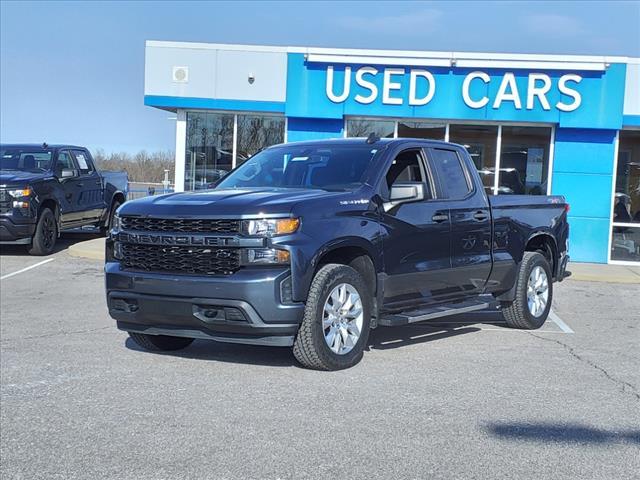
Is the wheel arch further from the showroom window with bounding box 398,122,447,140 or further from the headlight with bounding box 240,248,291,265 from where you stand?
the showroom window with bounding box 398,122,447,140

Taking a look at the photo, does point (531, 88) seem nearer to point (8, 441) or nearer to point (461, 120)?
point (461, 120)

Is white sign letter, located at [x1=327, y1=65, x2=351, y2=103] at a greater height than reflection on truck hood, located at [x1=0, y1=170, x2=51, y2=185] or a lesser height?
greater

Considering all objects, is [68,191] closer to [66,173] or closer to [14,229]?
[66,173]

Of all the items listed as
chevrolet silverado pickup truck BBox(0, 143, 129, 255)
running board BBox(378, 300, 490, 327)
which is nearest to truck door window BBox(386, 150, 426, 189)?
running board BBox(378, 300, 490, 327)

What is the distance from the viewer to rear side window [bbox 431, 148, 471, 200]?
7.55 metres

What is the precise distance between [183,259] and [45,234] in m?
9.78

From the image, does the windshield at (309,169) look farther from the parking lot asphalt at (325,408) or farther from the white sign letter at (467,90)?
the white sign letter at (467,90)

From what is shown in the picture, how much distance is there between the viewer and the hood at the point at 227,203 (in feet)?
19.0

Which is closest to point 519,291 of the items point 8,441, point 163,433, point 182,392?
point 182,392

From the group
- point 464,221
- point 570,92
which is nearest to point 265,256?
point 464,221

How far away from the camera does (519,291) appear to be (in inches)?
328

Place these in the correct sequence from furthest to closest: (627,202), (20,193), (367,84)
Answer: (627,202)
(367,84)
(20,193)

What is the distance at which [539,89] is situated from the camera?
15453 millimetres

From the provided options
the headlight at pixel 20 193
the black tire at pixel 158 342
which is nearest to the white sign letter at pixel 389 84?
the headlight at pixel 20 193
